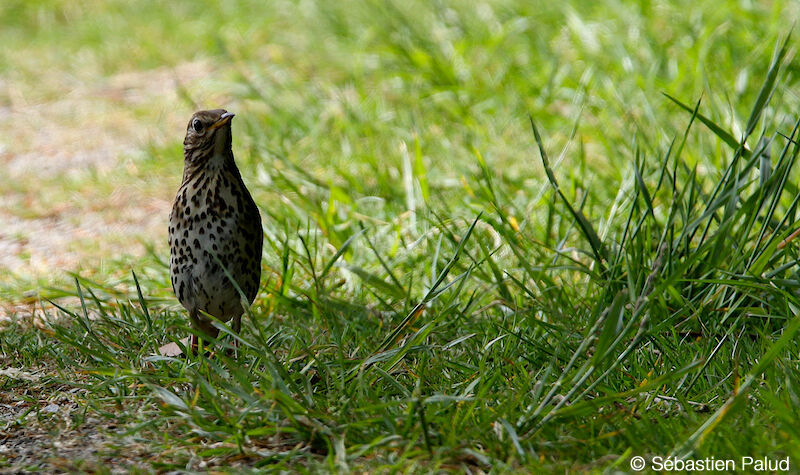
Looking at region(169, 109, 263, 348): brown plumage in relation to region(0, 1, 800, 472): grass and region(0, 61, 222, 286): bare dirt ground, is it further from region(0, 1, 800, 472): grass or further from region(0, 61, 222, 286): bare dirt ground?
region(0, 61, 222, 286): bare dirt ground

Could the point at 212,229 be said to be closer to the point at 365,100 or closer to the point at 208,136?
the point at 208,136

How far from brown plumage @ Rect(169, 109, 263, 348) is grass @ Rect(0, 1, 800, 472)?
178 mm

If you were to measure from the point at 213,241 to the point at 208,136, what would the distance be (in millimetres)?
372

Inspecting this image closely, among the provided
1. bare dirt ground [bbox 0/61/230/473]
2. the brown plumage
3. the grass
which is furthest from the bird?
bare dirt ground [bbox 0/61/230/473]

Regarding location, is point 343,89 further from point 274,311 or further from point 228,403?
point 228,403

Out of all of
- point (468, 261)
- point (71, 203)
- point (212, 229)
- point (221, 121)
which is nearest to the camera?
point (212, 229)

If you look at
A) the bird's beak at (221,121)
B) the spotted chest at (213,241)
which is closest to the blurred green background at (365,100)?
the spotted chest at (213,241)

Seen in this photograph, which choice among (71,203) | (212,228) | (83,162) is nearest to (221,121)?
(212,228)

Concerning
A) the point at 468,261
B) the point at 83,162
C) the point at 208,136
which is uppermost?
the point at 208,136

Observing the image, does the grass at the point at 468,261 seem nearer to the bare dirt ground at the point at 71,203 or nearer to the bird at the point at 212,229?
the bare dirt ground at the point at 71,203

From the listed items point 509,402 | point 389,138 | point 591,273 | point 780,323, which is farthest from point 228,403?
point 389,138

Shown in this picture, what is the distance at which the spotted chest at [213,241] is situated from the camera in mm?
3490

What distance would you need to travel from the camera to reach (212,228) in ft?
11.4

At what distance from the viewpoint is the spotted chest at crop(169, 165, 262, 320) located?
11.5ft
